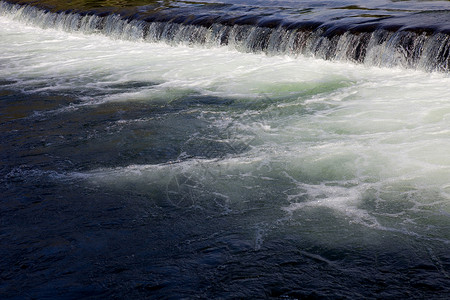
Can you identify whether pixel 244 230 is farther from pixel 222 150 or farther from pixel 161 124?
pixel 161 124

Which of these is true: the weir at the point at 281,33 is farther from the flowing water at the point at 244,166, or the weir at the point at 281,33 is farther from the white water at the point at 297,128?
the white water at the point at 297,128

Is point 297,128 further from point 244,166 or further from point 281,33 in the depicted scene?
point 281,33

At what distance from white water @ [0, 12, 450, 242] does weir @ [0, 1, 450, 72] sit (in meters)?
0.28

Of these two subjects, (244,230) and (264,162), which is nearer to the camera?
(244,230)

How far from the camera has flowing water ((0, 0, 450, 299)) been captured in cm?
421

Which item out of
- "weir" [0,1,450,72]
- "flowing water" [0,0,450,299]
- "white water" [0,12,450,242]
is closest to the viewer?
"flowing water" [0,0,450,299]

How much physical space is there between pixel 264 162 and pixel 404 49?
452 centimetres

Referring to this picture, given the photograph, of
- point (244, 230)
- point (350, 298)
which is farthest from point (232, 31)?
point (350, 298)

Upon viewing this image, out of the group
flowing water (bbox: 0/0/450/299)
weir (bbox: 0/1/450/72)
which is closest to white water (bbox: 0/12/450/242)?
flowing water (bbox: 0/0/450/299)

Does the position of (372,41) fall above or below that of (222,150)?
above

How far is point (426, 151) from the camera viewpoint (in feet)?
20.0

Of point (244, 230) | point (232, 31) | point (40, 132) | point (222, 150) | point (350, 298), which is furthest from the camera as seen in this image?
point (232, 31)

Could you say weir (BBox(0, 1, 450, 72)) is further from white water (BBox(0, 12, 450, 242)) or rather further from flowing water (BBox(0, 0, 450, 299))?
white water (BBox(0, 12, 450, 242))

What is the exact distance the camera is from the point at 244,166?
604cm
